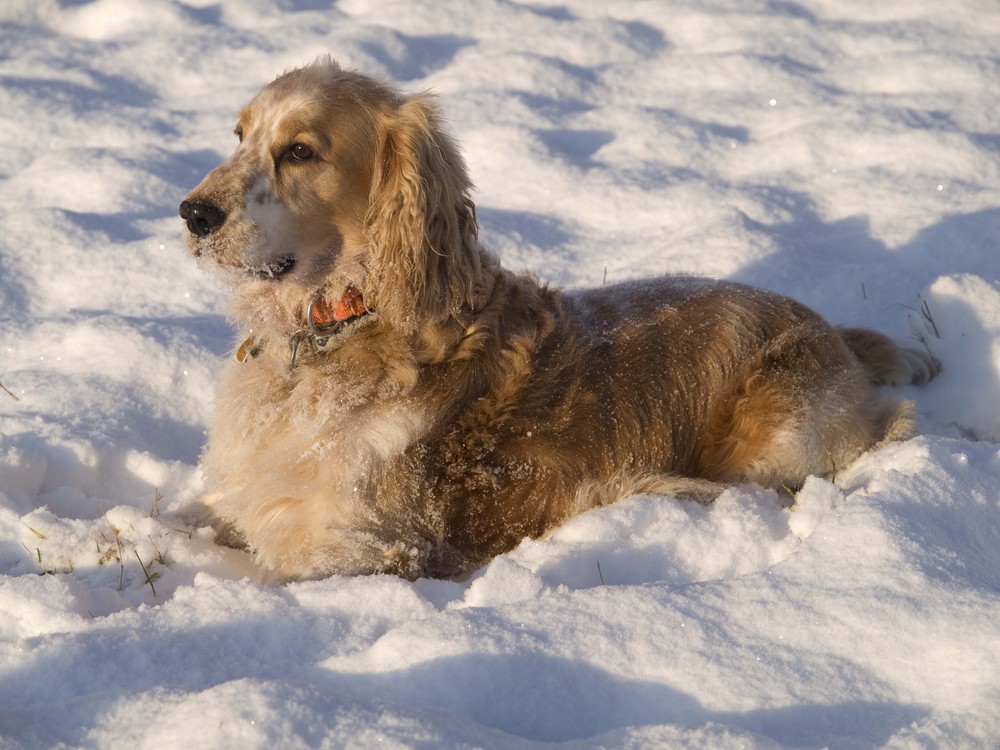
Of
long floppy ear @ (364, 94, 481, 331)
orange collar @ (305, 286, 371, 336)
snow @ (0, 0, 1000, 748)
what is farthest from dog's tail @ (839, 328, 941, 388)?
orange collar @ (305, 286, 371, 336)

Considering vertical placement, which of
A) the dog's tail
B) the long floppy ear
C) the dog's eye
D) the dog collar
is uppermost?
the dog's eye

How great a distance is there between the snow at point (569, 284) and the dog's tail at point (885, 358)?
0.37 feet

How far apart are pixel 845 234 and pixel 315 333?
3675 millimetres

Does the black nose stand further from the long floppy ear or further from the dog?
the long floppy ear

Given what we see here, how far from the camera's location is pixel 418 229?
11.8ft

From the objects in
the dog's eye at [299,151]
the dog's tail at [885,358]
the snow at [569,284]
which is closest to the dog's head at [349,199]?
the dog's eye at [299,151]

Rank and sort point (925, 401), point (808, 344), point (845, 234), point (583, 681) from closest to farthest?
point (583, 681) < point (808, 344) < point (925, 401) < point (845, 234)

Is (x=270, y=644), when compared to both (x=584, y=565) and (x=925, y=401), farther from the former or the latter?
(x=925, y=401)

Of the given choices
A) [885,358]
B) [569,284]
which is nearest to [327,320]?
[569,284]

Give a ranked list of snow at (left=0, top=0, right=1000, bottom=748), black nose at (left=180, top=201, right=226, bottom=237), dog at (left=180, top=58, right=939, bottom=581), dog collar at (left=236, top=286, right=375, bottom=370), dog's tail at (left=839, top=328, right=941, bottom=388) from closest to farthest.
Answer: snow at (left=0, top=0, right=1000, bottom=748), black nose at (left=180, top=201, right=226, bottom=237), dog at (left=180, top=58, right=939, bottom=581), dog collar at (left=236, top=286, right=375, bottom=370), dog's tail at (left=839, top=328, right=941, bottom=388)

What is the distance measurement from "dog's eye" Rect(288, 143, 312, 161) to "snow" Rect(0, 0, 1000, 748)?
0.66 meters

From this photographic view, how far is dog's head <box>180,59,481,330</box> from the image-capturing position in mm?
3533

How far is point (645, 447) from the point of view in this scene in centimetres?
390

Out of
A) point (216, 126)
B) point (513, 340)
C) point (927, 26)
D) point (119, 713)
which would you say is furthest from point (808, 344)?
point (927, 26)
